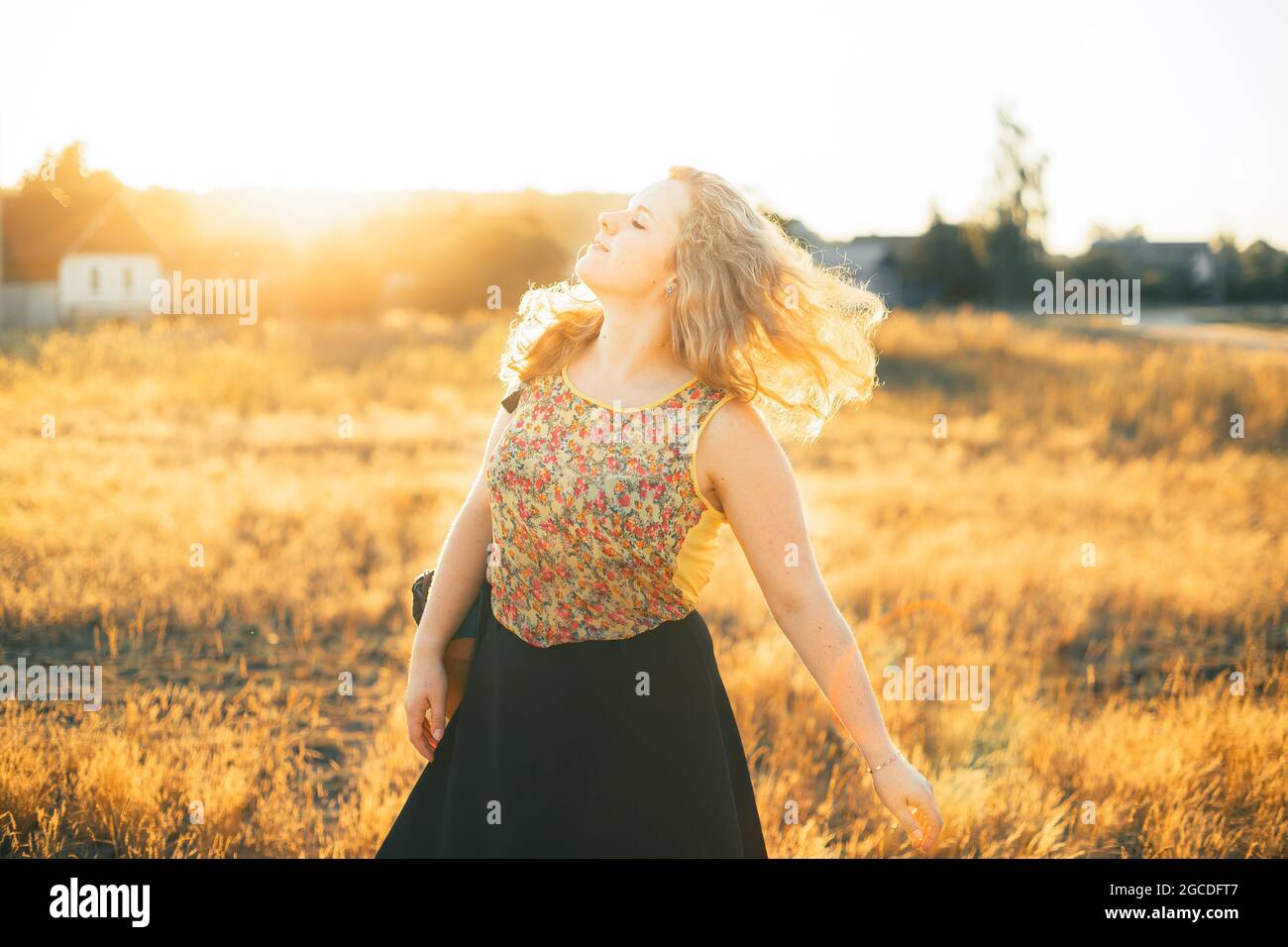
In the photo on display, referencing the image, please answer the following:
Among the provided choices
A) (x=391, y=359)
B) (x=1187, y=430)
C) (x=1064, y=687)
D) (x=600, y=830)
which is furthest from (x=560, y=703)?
(x=391, y=359)

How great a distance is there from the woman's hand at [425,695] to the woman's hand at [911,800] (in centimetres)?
93

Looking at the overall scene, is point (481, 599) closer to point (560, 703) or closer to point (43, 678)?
point (560, 703)

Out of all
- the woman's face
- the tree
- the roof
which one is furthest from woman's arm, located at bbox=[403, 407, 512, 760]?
the tree

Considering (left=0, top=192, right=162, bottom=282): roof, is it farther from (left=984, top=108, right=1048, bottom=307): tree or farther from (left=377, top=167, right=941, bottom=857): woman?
(left=984, top=108, right=1048, bottom=307): tree

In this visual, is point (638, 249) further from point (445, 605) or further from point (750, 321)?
point (445, 605)

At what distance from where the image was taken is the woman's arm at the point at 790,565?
1909 mm

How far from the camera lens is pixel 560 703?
208 centimetres

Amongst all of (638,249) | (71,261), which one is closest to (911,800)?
(638,249)

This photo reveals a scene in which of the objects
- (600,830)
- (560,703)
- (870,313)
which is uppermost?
(870,313)

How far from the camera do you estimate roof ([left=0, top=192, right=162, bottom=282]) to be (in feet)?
26.7

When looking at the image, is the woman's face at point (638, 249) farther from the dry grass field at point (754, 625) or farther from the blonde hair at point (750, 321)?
the dry grass field at point (754, 625)

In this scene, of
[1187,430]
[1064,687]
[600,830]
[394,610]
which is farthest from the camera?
[1187,430]

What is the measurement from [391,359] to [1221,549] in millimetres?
14120

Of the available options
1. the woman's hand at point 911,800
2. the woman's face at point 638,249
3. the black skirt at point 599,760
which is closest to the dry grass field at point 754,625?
the black skirt at point 599,760
